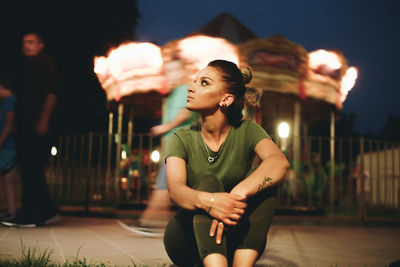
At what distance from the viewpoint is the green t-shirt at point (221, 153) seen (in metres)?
2.22

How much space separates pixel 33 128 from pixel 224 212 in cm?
334

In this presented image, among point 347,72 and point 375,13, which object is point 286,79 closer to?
point 347,72

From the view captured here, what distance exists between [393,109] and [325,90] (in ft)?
439

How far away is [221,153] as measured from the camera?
223 cm

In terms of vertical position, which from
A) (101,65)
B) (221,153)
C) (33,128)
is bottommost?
(221,153)

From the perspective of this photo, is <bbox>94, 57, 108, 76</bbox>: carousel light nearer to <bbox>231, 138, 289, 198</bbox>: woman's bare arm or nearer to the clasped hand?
<bbox>231, 138, 289, 198</bbox>: woman's bare arm

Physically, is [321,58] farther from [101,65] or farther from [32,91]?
[32,91]

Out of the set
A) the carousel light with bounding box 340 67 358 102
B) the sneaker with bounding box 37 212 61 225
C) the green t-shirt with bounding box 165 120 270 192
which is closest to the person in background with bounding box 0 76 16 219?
the sneaker with bounding box 37 212 61 225

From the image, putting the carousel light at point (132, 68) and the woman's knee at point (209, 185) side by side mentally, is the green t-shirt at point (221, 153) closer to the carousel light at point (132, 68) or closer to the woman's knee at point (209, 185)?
the woman's knee at point (209, 185)

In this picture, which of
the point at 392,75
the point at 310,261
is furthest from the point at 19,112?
the point at 392,75

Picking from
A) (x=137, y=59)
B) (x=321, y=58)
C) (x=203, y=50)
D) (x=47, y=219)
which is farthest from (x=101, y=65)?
(x=47, y=219)

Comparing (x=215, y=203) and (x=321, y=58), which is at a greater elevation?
(x=321, y=58)

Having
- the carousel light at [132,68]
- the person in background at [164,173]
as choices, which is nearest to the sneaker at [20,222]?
the person in background at [164,173]

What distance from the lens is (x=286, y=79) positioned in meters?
9.19
